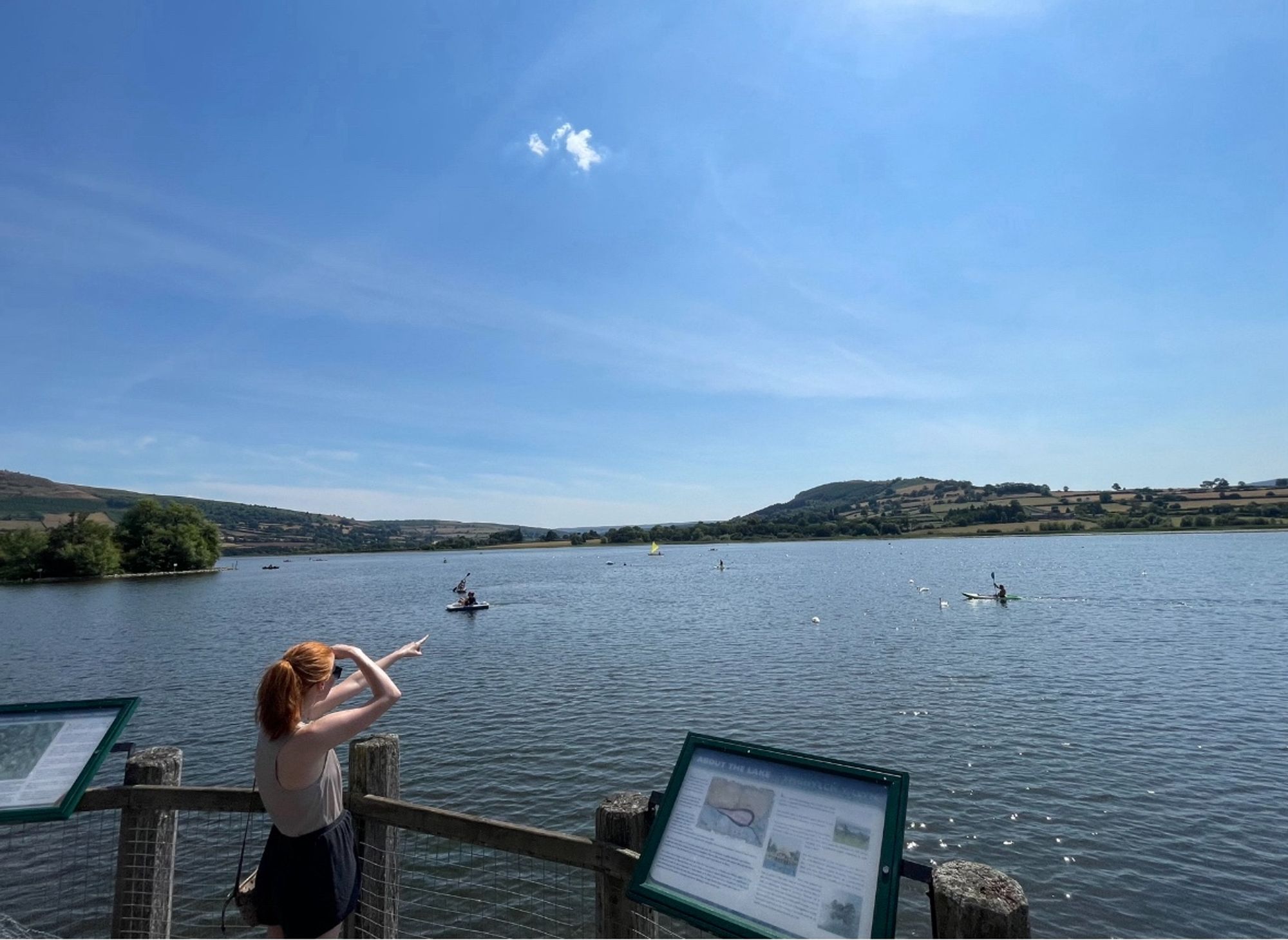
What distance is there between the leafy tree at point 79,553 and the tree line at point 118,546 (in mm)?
87

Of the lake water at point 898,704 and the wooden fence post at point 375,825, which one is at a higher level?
the wooden fence post at point 375,825

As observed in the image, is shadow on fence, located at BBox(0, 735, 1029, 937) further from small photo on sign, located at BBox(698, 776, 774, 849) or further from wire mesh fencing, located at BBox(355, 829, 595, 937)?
small photo on sign, located at BBox(698, 776, 774, 849)

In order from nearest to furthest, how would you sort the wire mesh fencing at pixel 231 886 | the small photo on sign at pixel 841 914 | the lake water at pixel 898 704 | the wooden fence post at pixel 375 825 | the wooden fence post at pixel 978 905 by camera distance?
the wooden fence post at pixel 978 905 < the small photo on sign at pixel 841 914 < the wooden fence post at pixel 375 825 < the wire mesh fencing at pixel 231 886 < the lake water at pixel 898 704

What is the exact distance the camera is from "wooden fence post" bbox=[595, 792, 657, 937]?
3598 mm

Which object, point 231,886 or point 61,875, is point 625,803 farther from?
point 61,875

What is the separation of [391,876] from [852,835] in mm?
3286

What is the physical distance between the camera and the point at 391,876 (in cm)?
458

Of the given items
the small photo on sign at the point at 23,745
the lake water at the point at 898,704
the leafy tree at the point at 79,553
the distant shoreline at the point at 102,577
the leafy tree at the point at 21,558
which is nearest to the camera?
the small photo on sign at the point at 23,745

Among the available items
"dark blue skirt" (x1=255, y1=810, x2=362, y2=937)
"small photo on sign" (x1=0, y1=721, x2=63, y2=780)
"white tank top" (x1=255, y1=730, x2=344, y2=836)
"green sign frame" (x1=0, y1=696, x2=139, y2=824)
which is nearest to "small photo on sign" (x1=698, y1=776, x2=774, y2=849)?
"white tank top" (x1=255, y1=730, x2=344, y2=836)

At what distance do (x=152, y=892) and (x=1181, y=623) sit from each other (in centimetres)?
4046

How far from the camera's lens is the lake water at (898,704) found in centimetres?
1084

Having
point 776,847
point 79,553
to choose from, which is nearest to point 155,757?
point 776,847

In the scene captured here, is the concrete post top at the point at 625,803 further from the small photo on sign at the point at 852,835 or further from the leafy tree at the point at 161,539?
the leafy tree at the point at 161,539

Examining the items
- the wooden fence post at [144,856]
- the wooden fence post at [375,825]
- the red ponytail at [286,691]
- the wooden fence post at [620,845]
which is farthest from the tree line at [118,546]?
the wooden fence post at [620,845]
